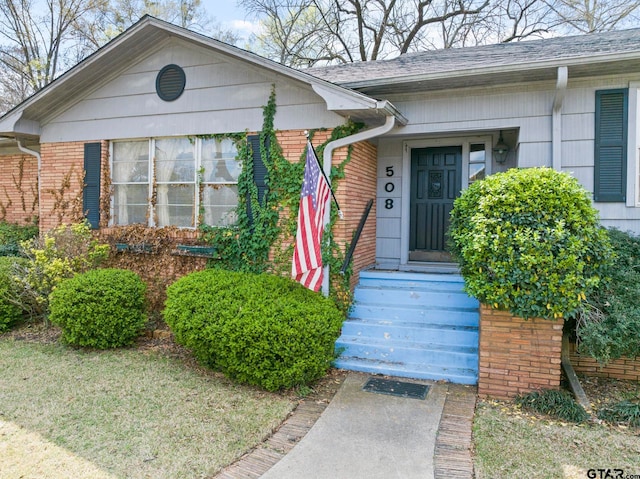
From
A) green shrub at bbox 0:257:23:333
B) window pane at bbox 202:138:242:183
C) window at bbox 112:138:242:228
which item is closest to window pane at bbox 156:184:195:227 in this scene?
window at bbox 112:138:242:228

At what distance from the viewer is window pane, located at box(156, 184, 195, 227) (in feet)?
22.7

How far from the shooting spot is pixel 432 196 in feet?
23.4

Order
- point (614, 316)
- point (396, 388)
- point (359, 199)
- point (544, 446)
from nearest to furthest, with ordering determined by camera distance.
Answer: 1. point (544, 446)
2. point (614, 316)
3. point (396, 388)
4. point (359, 199)

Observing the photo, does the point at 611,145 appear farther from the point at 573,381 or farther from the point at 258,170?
the point at 258,170

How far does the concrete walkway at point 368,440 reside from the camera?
3209mm

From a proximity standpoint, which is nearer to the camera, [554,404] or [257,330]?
[554,404]

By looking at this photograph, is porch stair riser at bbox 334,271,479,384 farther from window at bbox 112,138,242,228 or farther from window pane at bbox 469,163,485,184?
window at bbox 112,138,242,228

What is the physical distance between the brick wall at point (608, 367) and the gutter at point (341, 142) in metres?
2.91

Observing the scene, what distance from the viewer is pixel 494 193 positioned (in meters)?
4.46

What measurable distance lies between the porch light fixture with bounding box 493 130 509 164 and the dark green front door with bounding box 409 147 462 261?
523 mm

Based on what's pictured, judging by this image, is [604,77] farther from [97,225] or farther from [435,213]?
[97,225]

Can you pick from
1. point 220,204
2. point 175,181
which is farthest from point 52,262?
point 220,204

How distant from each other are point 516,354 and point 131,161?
612cm

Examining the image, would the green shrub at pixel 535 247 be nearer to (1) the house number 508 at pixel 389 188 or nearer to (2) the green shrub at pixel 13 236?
(1) the house number 508 at pixel 389 188
